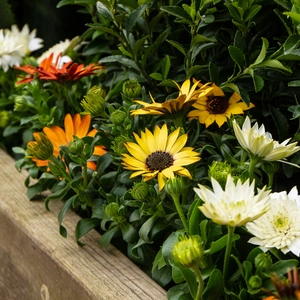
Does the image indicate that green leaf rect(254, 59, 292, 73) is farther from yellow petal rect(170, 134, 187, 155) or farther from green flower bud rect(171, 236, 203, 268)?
green flower bud rect(171, 236, 203, 268)

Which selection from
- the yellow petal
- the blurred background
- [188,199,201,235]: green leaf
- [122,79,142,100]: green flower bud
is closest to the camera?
[188,199,201,235]: green leaf

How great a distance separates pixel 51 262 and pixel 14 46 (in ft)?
1.80

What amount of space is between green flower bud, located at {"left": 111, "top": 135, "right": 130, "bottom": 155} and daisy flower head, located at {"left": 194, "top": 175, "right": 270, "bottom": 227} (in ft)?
0.82

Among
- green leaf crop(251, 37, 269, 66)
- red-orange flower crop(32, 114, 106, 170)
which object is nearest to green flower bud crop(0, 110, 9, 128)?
red-orange flower crop(32, 114, 106, 170)

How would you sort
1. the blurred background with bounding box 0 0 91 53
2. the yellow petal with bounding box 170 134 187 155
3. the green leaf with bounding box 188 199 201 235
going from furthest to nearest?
the blurred background with bounding box 0 0 91 53, the yellow petal with bounding box 170 134 187 155, the green leaf with bounding box 188 199 201 235

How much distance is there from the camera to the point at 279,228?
2.28ft

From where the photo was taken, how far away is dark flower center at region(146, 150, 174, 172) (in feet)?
2.63

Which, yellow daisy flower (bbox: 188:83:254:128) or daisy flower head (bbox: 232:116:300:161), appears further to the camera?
yellow daisy flower (bbox: 188:83:254:128)

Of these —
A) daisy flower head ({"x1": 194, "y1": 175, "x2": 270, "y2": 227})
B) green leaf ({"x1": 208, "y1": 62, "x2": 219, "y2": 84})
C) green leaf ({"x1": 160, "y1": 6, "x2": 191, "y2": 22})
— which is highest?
green leaf ({"x1": 160, "y1": 6, "x2": 191, "y2": 22})

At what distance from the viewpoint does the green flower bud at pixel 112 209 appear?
0.89 m

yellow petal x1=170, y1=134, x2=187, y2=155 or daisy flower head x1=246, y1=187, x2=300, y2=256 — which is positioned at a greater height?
yellow petal x1=170, y1=134, x2=187, y2=155

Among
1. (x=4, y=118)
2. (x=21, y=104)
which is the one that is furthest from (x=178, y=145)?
(x=4, y=118)

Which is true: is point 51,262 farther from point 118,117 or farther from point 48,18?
point 48,18

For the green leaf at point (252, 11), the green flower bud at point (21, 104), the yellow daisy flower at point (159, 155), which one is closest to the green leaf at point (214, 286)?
the yellow daisy flower at point (159, 155)
